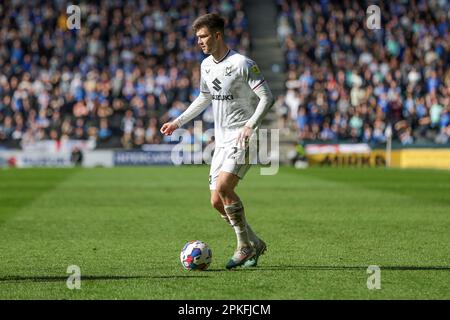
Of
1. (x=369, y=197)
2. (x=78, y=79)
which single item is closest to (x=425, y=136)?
(x=78, y=79)

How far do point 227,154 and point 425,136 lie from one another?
3019cm

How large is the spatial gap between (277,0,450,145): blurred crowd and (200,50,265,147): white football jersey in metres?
28.9

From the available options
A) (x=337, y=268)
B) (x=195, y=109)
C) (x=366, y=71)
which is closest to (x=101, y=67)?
(x=366, y=71)

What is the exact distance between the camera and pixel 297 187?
2417 cm

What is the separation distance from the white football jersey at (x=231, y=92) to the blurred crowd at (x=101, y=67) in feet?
93.5

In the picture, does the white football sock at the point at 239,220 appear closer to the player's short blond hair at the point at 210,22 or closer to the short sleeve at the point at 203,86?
the short sleeve at the point at 203,86

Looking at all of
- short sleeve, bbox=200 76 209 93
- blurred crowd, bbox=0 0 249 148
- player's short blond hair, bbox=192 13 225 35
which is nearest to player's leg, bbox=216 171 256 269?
short sleeve, bbox=200 76 209 93

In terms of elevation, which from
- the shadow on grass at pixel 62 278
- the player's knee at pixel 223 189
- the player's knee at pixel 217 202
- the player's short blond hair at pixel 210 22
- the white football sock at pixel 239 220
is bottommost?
the shadow on grass at pixel 62 278

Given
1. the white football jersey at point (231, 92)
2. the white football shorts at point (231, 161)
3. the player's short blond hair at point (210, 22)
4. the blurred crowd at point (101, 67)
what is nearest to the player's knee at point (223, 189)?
the white football shorts at point (231, 161)

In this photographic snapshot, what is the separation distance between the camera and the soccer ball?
927 centimetres

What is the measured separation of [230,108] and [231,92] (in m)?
0.17

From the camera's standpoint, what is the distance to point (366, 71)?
133 ft

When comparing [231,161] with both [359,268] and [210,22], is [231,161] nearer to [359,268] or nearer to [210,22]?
[210,22]

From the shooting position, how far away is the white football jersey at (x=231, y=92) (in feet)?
30.8
